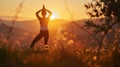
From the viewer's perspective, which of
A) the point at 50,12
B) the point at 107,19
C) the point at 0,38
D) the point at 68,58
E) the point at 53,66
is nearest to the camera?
the point at 53,66

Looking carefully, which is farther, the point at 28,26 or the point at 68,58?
the point at 28,26

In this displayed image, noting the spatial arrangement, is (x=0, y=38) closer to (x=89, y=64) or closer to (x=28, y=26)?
(x=89, y=64)

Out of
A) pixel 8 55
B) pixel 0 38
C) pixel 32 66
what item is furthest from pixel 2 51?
pixel 0 38

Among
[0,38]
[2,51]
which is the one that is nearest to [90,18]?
[0,38]

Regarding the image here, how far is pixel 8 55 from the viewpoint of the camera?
440 inches

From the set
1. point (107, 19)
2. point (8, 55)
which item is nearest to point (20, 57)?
point (8, 55)

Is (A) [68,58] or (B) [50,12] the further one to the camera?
(B) [50,12]

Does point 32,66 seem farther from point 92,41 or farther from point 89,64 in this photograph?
point 92,41

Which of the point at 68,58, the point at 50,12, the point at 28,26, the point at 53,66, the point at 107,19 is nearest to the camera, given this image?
the point at 53,66

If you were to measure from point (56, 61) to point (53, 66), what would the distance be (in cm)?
35

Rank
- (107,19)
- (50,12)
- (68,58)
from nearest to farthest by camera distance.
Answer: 1. (68,58)
2. (107,19)
3. (50,12)

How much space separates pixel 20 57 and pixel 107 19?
25.9 ft

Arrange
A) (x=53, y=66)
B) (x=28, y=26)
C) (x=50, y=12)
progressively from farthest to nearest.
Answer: (x=28, y=26), (x=50, y=12), (x=53, y=66)

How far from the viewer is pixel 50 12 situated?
20.8 meters
